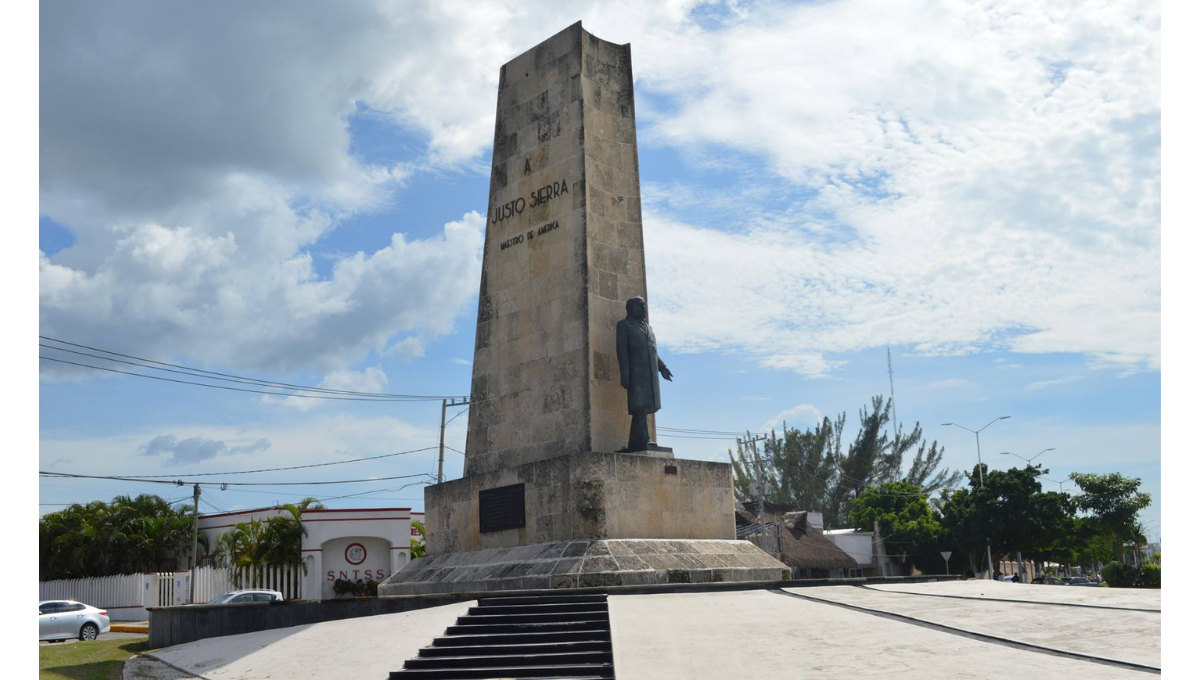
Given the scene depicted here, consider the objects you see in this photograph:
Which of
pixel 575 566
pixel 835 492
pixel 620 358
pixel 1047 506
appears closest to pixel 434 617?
pixel 575 566

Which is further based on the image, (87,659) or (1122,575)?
(1122,575)

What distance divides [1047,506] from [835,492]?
17418 mm

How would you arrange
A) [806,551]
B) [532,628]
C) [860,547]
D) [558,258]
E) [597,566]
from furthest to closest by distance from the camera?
[860,547], [806,551], [558,258], [597,566], [532,628]

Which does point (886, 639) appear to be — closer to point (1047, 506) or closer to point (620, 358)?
point (620, 358)

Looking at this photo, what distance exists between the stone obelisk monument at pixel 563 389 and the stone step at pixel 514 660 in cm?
361

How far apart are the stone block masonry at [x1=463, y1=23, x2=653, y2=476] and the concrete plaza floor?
4066 mm

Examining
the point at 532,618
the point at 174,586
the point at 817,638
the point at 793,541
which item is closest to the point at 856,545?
the point at 793,541

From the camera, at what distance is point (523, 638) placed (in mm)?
10703

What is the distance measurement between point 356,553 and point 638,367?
19.9 metres

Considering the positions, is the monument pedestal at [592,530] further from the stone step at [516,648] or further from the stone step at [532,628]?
the stone step at [516,648]

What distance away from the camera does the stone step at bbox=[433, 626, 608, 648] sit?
34.4 feet

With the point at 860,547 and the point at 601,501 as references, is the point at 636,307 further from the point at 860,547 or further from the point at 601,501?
the point at 860,547

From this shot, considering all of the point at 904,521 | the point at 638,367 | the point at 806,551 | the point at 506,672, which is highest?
the point at 638,367

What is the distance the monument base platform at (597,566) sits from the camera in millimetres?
13742
